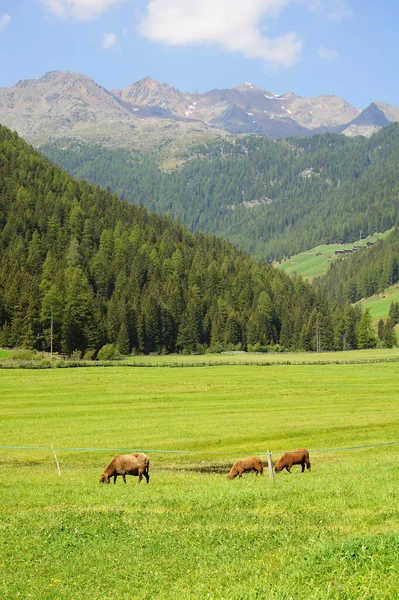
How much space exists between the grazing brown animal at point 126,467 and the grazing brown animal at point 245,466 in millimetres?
4057

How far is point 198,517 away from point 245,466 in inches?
449

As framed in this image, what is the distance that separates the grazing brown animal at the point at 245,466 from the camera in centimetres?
2742

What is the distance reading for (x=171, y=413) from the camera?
5522 cm

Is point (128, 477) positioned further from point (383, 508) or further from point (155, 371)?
point (155, 371)

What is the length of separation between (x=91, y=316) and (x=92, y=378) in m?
59.6

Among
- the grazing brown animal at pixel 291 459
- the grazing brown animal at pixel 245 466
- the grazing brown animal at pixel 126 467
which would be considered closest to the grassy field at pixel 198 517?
the grazing brown animal at pixel 245 466

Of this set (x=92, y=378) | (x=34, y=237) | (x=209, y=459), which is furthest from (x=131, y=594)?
(x=34, y=237)

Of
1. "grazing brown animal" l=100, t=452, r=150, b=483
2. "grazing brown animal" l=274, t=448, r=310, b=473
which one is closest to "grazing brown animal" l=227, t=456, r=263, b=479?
"grazing brown animal" l=274, t=448, r=310, b=473

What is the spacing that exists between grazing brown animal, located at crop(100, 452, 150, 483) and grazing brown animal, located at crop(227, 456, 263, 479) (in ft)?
13.3

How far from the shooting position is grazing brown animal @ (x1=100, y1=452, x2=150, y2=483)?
A: 2627 cm

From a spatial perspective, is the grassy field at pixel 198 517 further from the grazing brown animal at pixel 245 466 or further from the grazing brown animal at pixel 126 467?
the grazing brown animal at pixel 126 467

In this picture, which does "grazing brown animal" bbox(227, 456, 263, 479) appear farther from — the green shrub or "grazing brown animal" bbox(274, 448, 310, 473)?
the green shrub

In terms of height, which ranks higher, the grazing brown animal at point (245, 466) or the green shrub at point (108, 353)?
the green shrub at point (108, 353)

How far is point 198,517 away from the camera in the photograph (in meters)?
16.6
